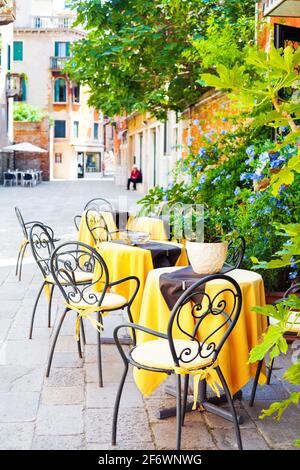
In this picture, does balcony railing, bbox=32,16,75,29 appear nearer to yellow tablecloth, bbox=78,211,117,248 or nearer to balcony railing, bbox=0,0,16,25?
balcony railing, bbox=0,0,16,25

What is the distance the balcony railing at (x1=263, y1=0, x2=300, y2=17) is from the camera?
20.3ft

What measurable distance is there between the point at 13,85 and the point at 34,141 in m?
4.51

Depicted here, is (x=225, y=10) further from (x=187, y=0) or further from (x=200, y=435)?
(x=200, y=435)

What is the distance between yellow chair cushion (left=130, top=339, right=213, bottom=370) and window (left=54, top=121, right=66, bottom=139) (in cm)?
5139

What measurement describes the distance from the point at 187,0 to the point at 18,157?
1423 inches

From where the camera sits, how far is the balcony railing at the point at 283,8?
6202 millimetres

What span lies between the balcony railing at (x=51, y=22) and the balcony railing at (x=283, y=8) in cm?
4969

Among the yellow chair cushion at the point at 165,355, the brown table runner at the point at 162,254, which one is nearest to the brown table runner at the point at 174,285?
the yellow chair cushion at the point at 165,355

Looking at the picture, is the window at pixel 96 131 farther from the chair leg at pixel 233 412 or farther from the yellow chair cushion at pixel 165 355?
the chair leg at pixel 233 412

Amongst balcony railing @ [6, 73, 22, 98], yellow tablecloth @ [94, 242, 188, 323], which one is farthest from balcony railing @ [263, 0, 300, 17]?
balcony railing @ [6, 73, 22, 98]

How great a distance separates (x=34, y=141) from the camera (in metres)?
47.3

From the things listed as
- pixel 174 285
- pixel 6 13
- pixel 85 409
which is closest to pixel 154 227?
pixel 174 285

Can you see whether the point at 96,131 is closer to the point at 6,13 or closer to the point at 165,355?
the point at 6,13

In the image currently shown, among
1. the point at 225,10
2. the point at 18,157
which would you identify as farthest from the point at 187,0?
the point at 18,157
